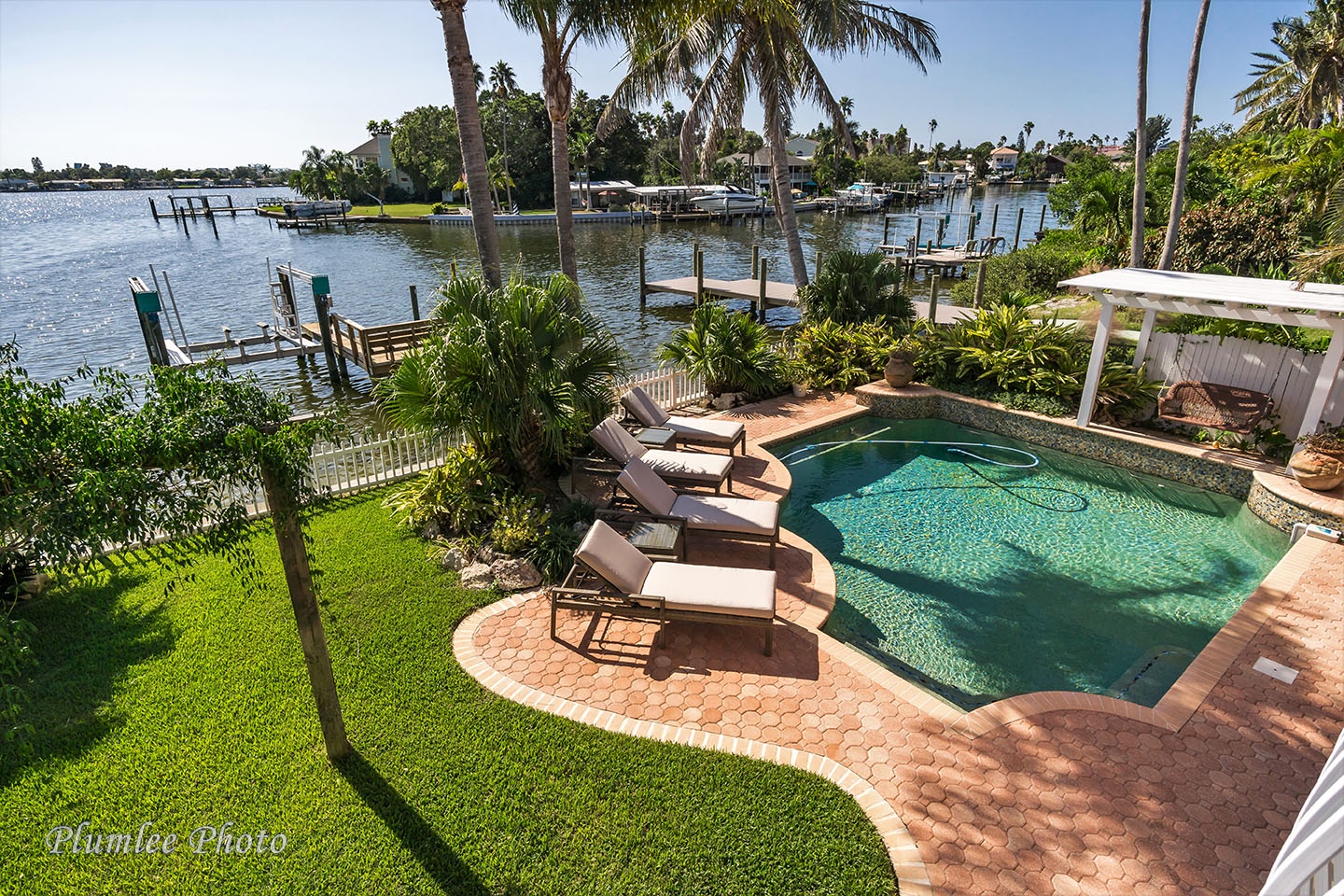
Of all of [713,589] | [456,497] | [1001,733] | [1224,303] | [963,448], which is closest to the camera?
[1001,733]

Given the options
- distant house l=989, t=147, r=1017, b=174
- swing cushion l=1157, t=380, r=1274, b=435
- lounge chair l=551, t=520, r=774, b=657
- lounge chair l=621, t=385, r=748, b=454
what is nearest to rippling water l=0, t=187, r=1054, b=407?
lounge chair l=621, t=385, r=748, b=454

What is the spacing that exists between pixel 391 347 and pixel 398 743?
14957 millimetres

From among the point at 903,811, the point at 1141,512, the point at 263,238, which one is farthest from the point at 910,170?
the point at 903,811

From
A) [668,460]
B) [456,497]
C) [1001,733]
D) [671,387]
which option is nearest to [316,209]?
[671,387]

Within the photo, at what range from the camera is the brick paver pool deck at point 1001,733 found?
4.24m

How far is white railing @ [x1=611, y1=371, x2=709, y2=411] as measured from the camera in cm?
1265

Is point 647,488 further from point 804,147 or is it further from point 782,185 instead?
point 804,147

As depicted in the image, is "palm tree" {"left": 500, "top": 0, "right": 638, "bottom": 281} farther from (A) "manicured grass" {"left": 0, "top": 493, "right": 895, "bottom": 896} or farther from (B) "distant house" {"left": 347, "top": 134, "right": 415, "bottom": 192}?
(B) "distant house" {"left": 347, "top": 134, "right": 415, "bottom": 192}

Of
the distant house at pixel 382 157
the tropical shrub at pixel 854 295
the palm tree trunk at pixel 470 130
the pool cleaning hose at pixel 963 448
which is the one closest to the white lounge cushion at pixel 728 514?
the pool cleaning hose at pixel 963 448

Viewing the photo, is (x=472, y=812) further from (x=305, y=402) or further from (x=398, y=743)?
(x=305, y=402)

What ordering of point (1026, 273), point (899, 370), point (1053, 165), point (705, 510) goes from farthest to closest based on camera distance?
point (1053, 165) < point (1026, 273) < point (899, 370) < point (705, 510)

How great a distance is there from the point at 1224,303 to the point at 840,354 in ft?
21.0

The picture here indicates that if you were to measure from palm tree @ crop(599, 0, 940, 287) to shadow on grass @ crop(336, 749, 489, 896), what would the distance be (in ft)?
49.8

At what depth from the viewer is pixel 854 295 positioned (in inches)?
626
